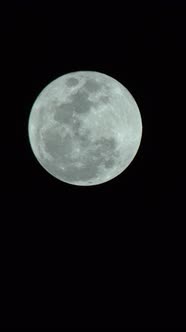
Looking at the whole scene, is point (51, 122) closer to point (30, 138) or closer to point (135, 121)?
point (30, 138)

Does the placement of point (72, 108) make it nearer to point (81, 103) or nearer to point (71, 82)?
point (81, 103)

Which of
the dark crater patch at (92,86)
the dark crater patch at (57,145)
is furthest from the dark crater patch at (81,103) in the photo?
the dark crater patch at (57,145)

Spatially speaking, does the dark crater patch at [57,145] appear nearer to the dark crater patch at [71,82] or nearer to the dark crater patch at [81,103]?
the dark crater patch at [81,103]

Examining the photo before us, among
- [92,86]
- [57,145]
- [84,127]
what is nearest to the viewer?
[84,127]

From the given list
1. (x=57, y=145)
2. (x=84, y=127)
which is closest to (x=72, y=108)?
(x=84, y=127)

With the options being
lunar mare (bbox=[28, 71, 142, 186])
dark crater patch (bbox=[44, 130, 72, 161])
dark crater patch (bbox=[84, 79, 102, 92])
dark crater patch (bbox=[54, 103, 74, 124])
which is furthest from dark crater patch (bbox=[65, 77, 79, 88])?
dark crater patch (bbox=[44, 130, 72, 161])

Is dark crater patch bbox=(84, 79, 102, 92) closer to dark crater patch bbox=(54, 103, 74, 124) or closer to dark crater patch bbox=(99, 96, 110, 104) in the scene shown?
dark crater patch bbox=(99, 96, 110, 104)

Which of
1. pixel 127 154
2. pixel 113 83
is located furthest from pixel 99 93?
pixel 127 154

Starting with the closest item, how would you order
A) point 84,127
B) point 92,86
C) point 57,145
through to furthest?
point 84,127, point 57,145, point 92,86
